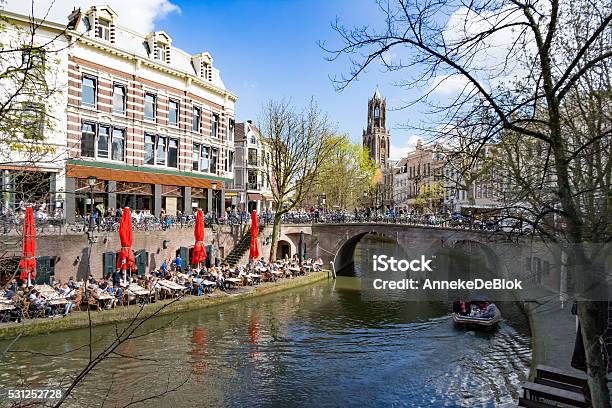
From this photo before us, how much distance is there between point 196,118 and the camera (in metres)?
36.1

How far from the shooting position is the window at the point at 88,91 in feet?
90.6

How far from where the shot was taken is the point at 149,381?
45.2ft

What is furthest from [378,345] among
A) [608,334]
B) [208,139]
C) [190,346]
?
[208,139]

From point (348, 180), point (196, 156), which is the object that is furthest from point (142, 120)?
point (348, 180)

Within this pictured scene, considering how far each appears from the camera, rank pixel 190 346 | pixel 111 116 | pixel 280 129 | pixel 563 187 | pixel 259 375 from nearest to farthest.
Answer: pixel 563 187 → pixel 259 375 → pixel 190 346 → pixel 111 116 → pixel 280 129

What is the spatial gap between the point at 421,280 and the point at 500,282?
25.8ft

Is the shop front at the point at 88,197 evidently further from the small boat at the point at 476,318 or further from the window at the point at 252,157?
the window at the point at 252,157

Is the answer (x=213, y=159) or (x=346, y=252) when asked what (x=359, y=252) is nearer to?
(x=346, y=252)

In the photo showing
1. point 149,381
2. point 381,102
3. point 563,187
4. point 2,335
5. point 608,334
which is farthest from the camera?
point 381,102

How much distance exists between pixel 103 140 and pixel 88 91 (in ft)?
9.67

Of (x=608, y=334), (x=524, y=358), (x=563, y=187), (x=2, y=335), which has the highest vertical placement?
(x=563, y=187)

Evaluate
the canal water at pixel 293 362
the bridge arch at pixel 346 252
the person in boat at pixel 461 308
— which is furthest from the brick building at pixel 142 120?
the person in boat at pixel 461 308

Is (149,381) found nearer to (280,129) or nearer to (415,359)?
(415,359)

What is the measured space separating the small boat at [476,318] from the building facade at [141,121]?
16.7 metres
